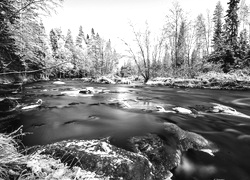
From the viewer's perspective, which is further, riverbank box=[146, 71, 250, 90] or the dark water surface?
riverbank box=[146, 71, 250, 90]

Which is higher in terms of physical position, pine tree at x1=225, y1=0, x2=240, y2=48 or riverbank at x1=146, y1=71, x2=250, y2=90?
pine tree at x1=225, y1=0, x2=240, y2=48

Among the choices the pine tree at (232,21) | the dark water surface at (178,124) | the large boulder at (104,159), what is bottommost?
the dark water surface at (178,124)

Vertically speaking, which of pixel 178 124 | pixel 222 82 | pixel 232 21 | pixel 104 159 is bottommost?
pixel 178 124

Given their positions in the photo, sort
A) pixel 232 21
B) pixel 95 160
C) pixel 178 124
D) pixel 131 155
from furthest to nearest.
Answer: pixel 232 21, pixel 178 124, pixel 131 155, pixel 95 160

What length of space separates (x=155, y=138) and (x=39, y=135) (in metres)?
2.97

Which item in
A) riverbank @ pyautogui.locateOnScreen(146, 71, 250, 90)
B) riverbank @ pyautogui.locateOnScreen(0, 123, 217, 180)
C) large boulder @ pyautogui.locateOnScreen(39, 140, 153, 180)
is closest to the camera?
riverbank @ pyautogui.locateOnScreen(0, 123, 217, 180)

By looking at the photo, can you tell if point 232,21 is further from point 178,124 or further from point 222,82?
point 178,124

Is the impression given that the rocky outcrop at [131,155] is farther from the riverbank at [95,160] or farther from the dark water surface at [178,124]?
the dark water surface at [178,124]

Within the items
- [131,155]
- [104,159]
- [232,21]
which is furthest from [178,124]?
[232,21]

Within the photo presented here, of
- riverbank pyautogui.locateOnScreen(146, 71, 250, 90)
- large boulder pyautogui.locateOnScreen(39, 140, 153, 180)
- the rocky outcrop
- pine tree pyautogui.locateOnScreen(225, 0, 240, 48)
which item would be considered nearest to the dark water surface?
the rocky outcrop

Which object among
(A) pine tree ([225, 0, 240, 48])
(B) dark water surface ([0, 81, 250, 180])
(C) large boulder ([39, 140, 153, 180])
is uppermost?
→ (A) pine tree ([225, 0, 240, 48])

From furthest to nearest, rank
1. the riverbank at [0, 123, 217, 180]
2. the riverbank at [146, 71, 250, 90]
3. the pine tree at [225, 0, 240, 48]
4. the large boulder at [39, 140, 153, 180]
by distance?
the pine tree at [225, 0, 240, 48]
the riverbank at [146, 71, 250, 90]
the large boulder at [39, 140, 153, 180]
the riverbank at [0, 123, 217, 180]

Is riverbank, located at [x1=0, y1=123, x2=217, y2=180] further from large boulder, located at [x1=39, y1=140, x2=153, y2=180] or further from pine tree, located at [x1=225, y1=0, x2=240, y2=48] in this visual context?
pine tree, located at [x1=225, y1=0, x2=240, y2=48]

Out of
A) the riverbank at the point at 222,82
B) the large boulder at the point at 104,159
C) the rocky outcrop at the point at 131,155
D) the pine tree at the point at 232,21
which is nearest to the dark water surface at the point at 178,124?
the rocky outcrop at the point at 131,155
